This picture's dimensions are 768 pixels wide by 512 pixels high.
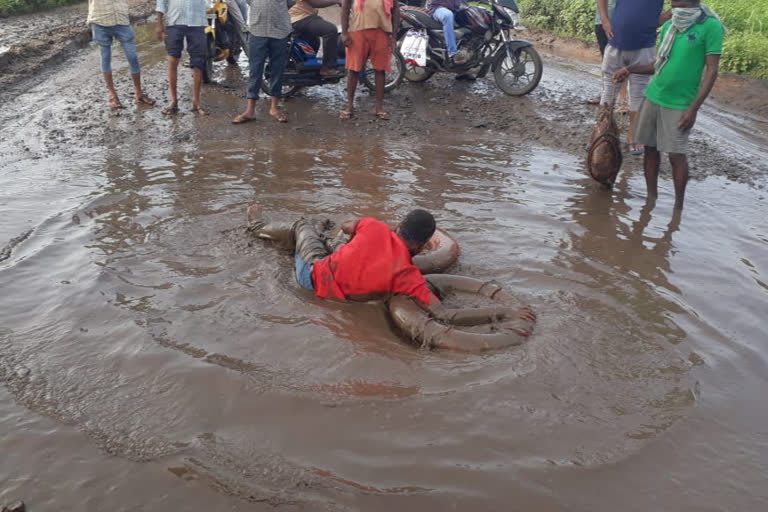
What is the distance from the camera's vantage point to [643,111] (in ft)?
19.0

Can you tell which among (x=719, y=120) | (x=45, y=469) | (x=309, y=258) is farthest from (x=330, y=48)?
(x=45, y=469)

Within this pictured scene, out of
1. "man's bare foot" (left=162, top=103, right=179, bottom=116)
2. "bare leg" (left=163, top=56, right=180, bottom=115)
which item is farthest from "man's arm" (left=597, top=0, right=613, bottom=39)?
"man's bare foot" (left=162, top=103, right=179, bottom=116)

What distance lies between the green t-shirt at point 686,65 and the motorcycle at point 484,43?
3.65 m

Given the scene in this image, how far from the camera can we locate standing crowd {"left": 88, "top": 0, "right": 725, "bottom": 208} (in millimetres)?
5340

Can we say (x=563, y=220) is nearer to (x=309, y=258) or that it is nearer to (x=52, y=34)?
(x=309, y=258)

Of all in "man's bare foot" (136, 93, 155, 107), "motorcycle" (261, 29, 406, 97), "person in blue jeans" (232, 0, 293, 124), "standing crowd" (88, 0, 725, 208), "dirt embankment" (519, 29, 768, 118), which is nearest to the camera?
"standing crowd" (88, 0, 725, 208)

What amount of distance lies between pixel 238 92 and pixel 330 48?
175cm

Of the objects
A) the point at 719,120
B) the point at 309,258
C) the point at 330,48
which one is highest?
the point at 330,48

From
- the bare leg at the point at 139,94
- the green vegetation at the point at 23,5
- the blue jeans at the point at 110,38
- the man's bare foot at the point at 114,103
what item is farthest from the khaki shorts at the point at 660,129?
the green vegetation at the point at 23,5

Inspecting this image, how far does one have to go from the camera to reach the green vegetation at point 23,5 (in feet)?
47.5

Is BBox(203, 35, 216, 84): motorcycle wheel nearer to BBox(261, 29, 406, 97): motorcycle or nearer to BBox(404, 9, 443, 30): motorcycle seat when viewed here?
BBox(261, 29, 406, 97): motorcycle

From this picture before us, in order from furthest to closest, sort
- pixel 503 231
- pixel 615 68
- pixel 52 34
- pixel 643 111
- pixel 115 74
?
1. pixel 52 34
2. pixel 115 74
3. pixel 615 68
4. pixel 643 111
5. pixel 503 231

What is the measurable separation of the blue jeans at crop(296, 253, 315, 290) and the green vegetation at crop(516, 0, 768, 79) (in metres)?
9.93

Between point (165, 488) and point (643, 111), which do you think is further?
point (643, 111)
